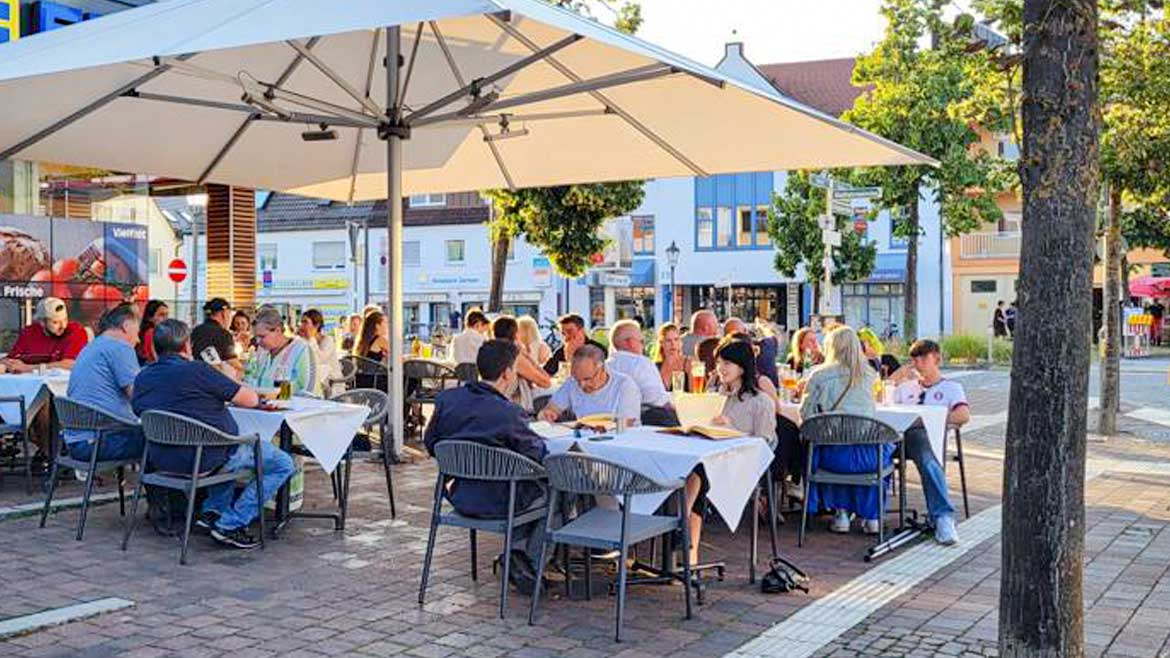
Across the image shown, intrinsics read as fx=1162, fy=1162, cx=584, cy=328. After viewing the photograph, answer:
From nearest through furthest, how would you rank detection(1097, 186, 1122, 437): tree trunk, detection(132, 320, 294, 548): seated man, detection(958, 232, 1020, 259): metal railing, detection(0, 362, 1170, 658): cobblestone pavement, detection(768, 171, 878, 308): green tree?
detection(0, 362, 1170, 658): cobblestone pavement < detection(132, 320, 294, 548): seated man < detection(1097, 186, 1122, 437): tree trunk < detection(768, 171, 878, 308): green tree < detection(958, 232, 1020, 259): metal railing

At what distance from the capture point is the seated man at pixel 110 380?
7426 mm

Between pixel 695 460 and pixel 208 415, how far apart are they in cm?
292

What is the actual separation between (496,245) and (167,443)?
1588 cm

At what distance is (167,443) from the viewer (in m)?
6.54

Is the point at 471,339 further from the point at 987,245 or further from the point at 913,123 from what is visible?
the point at 987,245

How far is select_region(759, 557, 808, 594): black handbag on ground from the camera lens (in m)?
6.03

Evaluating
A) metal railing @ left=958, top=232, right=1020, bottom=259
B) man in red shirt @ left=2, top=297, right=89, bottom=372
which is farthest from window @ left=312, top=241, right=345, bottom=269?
man in red shirt @ left=2, top=297, right=89, bottom=372

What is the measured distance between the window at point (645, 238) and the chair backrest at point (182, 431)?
1687 inches

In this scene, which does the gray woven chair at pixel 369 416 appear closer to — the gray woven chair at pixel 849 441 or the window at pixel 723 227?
the gray woven chair at pixel 849 441

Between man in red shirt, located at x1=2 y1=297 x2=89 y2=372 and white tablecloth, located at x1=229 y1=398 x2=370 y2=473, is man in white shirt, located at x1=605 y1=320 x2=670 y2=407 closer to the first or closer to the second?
white tablecloth, located at x1=229 y1=398 x2=370 y2=473

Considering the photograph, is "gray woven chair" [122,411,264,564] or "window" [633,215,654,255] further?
"window" [633,215,654,255]

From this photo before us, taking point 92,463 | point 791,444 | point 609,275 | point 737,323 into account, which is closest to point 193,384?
point 92,463

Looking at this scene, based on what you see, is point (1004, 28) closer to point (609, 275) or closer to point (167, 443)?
point (167, 443)

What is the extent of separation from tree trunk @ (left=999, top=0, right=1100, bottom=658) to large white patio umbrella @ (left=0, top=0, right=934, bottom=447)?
8.55 ft
